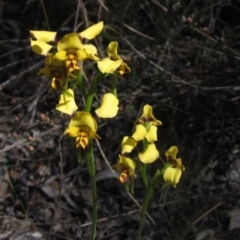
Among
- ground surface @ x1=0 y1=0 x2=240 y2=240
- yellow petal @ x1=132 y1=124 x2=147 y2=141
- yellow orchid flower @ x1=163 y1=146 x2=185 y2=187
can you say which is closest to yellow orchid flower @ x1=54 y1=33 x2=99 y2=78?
yellow petal @ x1=132 y1=124 x2=147 y2=141

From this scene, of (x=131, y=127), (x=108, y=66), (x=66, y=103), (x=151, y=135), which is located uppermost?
(x=108, y=66)

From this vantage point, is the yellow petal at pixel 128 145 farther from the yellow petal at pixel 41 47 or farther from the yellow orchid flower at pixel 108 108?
the yellow petal at pixel 41 47

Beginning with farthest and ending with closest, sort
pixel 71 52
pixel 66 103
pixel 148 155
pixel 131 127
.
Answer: pixel 131 127
pixel 148 155
pixel 66 103
pixel 71 52

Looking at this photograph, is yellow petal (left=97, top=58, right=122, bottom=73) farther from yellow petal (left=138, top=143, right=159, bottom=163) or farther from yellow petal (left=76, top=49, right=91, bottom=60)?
yellow petal (left=138, top=143, right=159, bottom=163)

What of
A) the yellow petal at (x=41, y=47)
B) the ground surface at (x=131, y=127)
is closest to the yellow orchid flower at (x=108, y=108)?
the yellow petal at (x=41, y=47)

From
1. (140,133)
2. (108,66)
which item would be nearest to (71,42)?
(108,66)

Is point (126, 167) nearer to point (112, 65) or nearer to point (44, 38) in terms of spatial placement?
point (112, 65)

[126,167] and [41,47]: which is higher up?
[41,47]
